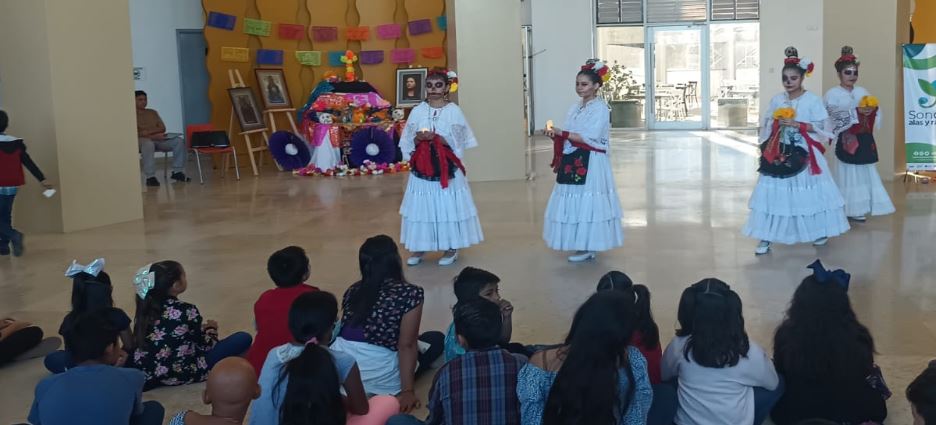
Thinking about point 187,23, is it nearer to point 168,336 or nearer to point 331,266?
point 331,266

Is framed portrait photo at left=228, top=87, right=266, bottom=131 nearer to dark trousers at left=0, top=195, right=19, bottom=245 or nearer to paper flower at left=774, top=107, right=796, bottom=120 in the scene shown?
dark trousers at left=0, top=195, right=19, bottom=245

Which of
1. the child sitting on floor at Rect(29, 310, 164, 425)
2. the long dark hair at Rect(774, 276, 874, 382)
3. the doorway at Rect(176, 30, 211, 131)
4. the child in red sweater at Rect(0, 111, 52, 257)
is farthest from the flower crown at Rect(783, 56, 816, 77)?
the doorway at Rect(176, 30, 211, 131)

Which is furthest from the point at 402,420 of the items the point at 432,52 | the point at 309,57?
the point at 309,57

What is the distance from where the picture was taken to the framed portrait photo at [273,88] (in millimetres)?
14883

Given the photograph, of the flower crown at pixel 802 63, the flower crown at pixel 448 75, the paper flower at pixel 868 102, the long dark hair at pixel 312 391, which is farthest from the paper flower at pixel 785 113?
the long dark hair at pixel 312 391

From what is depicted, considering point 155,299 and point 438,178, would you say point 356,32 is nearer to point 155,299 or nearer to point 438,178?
point 438,178

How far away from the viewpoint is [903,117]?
34.7 ft

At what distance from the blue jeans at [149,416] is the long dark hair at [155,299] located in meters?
0.74

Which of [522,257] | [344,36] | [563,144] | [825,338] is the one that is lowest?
[522,257]

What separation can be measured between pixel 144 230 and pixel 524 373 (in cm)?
676

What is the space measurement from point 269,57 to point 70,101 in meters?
6.62

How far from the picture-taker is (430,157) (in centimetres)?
667

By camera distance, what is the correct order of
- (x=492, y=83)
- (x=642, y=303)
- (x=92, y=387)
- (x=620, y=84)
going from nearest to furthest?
(x=92, y=387)
(x=642, y=303)
(x=492, y=83)
(x=620, y=84)

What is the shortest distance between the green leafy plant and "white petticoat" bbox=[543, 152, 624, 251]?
51.6 ft
